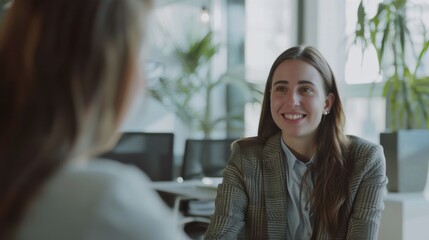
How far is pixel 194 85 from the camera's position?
5.68 m

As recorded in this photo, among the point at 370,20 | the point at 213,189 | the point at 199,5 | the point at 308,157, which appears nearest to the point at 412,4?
the point at 370,20

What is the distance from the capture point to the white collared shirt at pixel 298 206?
5.97 feet

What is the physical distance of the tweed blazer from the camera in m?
1.78

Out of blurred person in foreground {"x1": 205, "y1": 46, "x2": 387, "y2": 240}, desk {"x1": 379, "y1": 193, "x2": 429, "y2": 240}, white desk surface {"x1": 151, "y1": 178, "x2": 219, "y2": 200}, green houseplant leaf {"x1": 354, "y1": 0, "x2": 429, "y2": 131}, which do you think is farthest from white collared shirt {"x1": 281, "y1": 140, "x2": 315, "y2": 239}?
green houseplant leaf {"x1": 354, "y1": 0, "x2": 429, "y2": 131}

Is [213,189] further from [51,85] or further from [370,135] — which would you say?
[51,85]

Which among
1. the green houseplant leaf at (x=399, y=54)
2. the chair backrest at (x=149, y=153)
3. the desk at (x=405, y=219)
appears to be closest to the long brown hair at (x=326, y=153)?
the desk at (x=405, y=219)

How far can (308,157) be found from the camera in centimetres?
193

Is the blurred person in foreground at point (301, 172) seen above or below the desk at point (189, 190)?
above

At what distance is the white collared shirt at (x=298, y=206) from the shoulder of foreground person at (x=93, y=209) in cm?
127

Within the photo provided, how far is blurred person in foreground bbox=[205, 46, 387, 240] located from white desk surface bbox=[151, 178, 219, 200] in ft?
3.45

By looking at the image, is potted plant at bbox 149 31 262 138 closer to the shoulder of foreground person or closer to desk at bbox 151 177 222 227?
desk at bbox 151 177 222 227

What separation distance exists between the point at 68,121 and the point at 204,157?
3.33 m

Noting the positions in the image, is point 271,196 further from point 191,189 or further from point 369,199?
point 191,189

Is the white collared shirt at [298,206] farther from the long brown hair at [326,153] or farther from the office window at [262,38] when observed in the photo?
the office window at [262,38]
